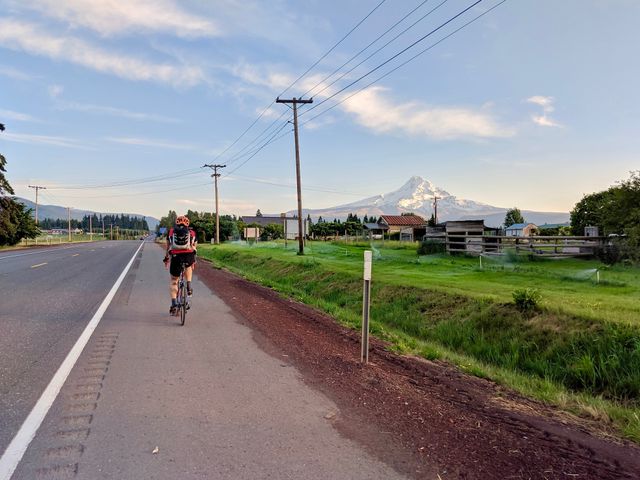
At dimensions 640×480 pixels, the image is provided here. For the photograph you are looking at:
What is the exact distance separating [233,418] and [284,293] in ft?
32.2

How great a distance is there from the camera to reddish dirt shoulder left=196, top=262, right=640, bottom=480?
3443mm

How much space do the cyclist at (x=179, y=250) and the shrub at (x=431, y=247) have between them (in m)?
18.3

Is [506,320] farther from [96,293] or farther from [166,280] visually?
[166,280]

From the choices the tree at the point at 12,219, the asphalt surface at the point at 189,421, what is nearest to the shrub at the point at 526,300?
the asphalt surface at the point at 189,421

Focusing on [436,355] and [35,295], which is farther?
[35,295]

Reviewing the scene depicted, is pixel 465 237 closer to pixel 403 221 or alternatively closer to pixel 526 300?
pixel 526 300

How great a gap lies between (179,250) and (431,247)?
18855 mm

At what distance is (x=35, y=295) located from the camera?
453 inches

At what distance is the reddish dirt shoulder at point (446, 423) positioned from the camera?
Result: 11.3ft

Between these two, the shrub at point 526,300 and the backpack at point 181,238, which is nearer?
the shrub at point 526,300

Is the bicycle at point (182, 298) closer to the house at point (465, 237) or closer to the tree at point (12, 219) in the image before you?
the house at point (465, 237)

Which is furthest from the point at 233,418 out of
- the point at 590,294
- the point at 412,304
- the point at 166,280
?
the point at 166,280

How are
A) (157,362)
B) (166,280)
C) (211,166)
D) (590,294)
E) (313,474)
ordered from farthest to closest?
(211,166), (166,280), (590,294), (157,362), (313,474)

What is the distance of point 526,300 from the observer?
870 cm
